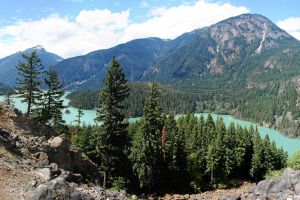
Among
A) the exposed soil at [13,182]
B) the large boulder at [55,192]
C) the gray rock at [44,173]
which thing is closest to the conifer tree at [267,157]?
the large boulder at [55,192]

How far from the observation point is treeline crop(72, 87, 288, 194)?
24922 millimetres

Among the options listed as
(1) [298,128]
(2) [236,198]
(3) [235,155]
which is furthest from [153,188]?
(1) [298,128]

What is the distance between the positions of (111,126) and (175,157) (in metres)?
15.7

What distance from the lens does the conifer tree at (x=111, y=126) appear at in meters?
20.3

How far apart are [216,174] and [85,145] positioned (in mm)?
30322

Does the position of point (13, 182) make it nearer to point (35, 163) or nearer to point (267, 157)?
point (35, 163)

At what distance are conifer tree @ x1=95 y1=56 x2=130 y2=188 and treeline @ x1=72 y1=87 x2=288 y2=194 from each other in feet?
2.55

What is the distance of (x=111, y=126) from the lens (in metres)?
20.5

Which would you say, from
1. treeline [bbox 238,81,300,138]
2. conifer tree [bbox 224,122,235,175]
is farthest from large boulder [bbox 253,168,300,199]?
treeline [bbox 238,81,300,138]

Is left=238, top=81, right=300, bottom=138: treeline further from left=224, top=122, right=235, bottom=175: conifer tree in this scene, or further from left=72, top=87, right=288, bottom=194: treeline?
left=224, top=122, right=235, bottom=175: conifer tree

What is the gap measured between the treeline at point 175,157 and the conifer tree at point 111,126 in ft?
2.55

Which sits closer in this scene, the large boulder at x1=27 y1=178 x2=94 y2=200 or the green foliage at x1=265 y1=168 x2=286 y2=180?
the large boulder at x1=27 y1=178 x2=94 y2=200

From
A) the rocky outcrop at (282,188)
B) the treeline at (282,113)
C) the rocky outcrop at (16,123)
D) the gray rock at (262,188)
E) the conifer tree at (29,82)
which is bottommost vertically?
the treeline at (282,113)

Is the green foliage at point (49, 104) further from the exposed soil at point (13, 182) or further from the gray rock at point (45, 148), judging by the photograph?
A: the exposed soil at point (13, 182)
